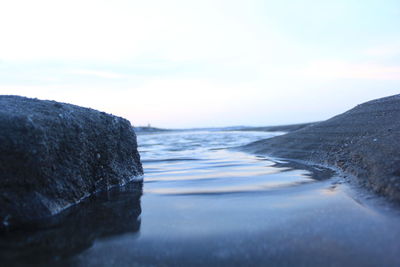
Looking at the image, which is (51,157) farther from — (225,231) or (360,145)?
(360,145)

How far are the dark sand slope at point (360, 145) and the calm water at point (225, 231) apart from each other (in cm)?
23

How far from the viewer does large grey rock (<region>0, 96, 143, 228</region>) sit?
227 cm

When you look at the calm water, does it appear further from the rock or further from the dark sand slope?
the dark sand slope

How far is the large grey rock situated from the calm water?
236 millimetres

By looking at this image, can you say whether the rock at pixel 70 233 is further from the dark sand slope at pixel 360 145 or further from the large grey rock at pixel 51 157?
the dark sand slope at pixel 360 145

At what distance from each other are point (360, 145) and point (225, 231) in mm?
2666

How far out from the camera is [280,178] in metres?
3.53

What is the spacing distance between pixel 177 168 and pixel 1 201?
103 inches

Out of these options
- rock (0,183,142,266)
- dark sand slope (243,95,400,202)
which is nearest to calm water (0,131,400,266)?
rock (0,183,142,266)

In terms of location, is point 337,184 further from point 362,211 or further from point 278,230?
point 278,230

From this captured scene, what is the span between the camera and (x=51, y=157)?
8.52 feet

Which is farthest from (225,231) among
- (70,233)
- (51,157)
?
(51,157)

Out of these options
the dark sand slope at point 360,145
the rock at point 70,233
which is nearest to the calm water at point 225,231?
the rock at point 70,233

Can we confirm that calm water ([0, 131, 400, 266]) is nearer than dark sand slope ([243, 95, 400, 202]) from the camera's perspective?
Yes
